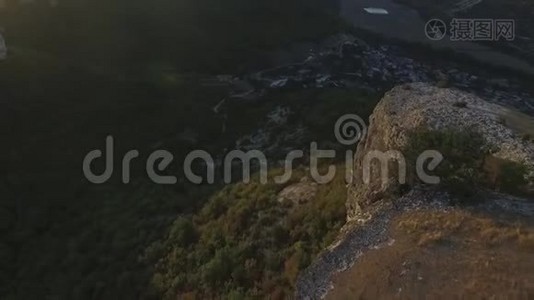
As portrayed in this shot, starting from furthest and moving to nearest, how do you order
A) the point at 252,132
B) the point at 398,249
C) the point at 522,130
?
1. the point at 252,132
2. the point at 522,130
3. the point at 398,249

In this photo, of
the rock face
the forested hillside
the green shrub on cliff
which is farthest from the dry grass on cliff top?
the forested hillside

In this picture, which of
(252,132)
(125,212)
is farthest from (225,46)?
(125,212)

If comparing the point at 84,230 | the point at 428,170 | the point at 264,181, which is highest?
the point at 428,170

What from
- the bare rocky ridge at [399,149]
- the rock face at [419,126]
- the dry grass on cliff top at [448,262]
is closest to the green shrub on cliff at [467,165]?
the bare rocky ridge at [399,149]

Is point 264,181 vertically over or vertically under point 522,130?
under

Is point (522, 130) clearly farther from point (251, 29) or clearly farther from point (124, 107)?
point (251, 29)

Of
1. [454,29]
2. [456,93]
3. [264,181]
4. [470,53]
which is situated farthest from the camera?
[454,29]

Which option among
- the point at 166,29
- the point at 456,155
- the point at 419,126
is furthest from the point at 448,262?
the point at 166,29

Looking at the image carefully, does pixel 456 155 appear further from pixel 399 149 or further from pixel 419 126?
pixel 419 126
